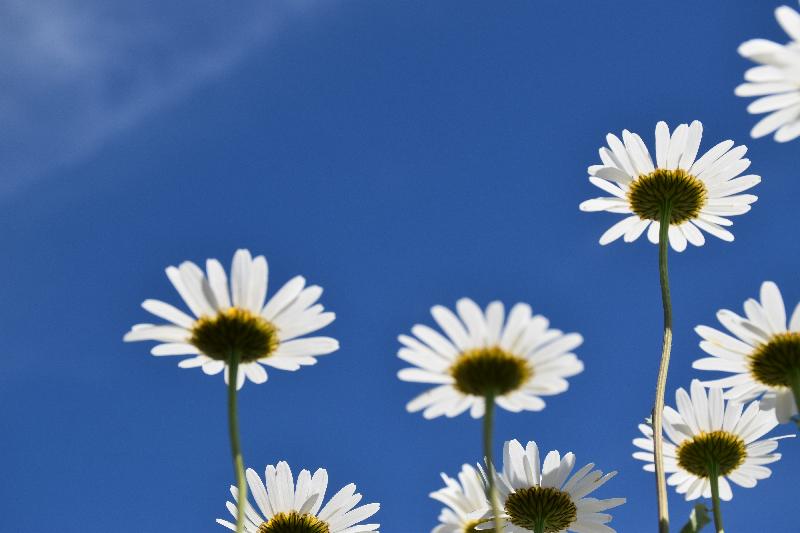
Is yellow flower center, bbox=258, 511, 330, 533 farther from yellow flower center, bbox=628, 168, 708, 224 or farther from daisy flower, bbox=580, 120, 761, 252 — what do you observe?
yellow flower center, bbox=628, 168, 708, 224

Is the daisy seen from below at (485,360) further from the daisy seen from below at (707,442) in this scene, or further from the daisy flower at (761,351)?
the daisy seen from below at (707,442)

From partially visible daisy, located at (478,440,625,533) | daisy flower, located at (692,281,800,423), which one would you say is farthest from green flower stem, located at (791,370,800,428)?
partially visible daisy, located at (478,440,625,533)

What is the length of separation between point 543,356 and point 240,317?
3.18 feet

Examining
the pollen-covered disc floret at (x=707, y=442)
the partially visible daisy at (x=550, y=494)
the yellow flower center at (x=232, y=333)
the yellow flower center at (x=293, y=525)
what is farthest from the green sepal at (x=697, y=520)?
the yellow flower center at (x=293, y=525)

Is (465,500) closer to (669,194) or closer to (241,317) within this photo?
(241,317)

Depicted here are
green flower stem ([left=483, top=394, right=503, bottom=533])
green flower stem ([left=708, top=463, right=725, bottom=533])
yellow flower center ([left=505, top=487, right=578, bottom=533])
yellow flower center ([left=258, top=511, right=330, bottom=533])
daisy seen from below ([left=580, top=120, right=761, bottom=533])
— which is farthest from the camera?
daisy seen from below ([left=580, top=120, right=761, bottom=533])

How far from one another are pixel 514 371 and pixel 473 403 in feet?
0.61

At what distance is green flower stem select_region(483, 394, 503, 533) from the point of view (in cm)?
223

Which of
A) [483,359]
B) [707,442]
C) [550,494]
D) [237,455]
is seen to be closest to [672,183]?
[707,442]

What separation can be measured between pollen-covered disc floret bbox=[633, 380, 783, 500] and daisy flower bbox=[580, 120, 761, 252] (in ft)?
2.83

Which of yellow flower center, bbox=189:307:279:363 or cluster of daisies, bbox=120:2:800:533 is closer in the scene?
cluster of daisies, bbox=120:2:800:533

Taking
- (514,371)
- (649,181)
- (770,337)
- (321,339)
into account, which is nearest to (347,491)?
(321,339)

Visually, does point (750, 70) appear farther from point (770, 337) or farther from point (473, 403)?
point (473, 403)

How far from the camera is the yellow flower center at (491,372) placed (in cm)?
266
